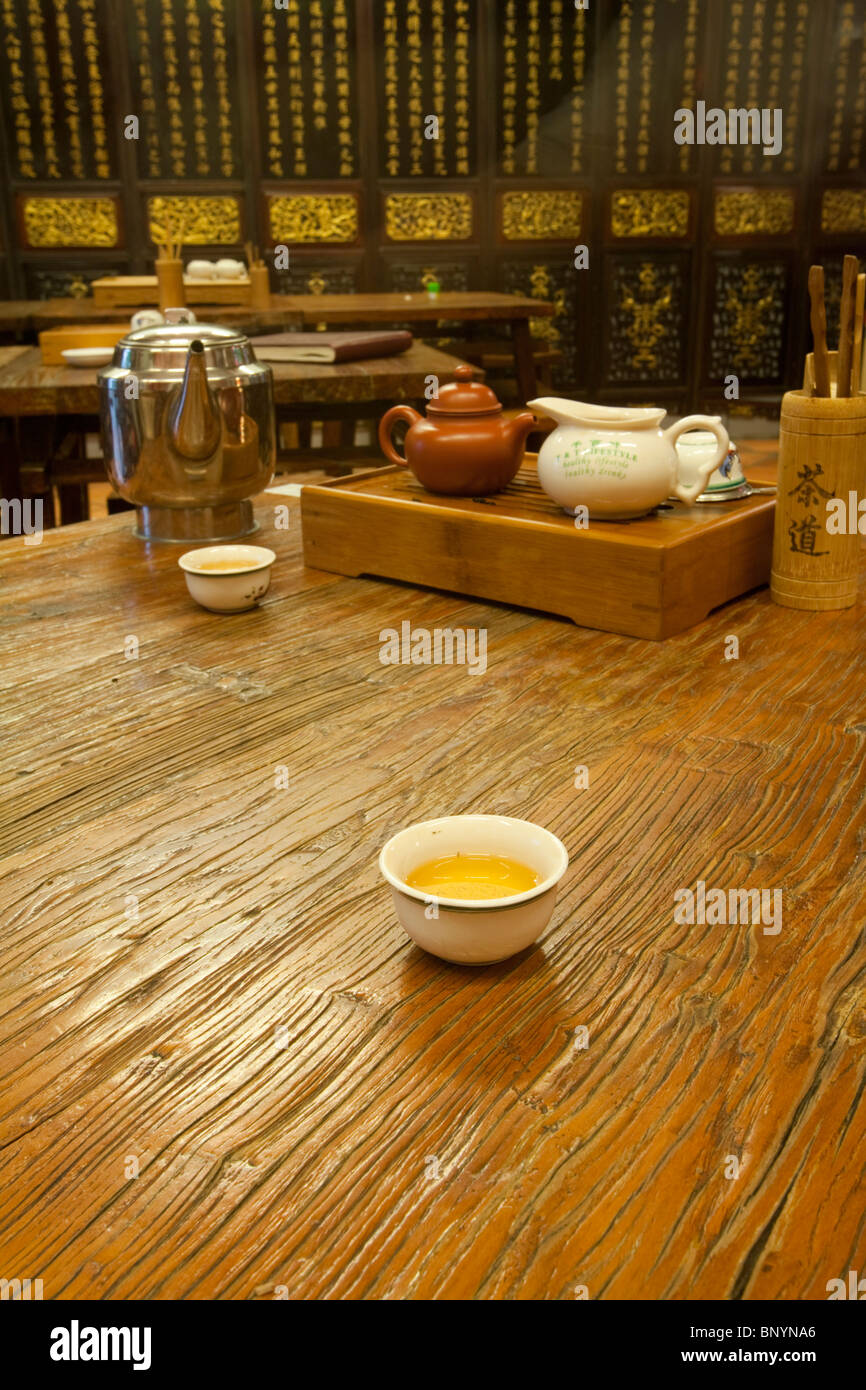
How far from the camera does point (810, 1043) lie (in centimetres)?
68

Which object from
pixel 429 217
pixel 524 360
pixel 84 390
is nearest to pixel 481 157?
pixel 429 217

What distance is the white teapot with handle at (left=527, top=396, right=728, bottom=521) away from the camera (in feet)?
4.58

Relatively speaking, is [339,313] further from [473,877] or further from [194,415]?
[473,877]

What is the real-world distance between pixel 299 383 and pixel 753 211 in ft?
13.7

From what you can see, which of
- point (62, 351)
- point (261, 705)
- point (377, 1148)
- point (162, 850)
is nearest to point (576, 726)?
point (261, 705)

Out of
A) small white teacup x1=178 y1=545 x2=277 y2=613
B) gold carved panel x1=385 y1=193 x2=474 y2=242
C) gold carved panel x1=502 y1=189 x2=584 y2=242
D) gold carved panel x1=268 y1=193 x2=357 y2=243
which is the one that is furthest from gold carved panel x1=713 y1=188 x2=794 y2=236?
small white teacup x1=178 y1=545 x2=277 y2=613

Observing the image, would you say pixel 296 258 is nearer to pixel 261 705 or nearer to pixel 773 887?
pixel 261 705

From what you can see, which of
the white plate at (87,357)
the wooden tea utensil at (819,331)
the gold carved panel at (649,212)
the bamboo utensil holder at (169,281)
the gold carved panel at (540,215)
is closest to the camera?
the wooden tea utensil at (819,331)

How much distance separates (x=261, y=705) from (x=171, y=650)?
0.72 ft

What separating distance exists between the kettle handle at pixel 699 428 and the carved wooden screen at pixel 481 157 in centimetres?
495

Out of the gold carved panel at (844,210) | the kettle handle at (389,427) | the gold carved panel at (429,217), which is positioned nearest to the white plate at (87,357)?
the kettle handle at (389,427)

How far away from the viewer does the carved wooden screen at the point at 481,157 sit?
563 cm

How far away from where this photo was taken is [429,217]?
6031 mm

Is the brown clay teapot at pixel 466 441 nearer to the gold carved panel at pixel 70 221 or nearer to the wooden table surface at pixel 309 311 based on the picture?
the wooden table surface at pixel 309 311
